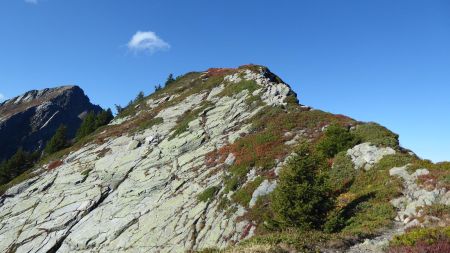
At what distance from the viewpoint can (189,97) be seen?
66438 mm

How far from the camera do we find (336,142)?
1359 inches

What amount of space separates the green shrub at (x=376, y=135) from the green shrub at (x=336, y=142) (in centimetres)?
103

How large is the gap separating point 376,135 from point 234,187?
13.3 meters

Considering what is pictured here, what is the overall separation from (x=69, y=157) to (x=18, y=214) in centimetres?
1410

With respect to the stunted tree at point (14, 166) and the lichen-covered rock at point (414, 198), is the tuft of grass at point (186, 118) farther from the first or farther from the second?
the stunted tree at point (14, 166)

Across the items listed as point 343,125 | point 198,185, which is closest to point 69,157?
point 198,185

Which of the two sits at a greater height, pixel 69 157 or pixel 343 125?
pixel 343 125

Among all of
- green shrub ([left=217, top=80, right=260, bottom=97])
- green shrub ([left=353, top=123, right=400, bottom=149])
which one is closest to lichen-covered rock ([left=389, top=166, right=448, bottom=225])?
green shrub ([left=353, top=123, right=400, bottom=149])

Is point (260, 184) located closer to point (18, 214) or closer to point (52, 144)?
point (18, 214)

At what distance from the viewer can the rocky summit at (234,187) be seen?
21672 millimetres

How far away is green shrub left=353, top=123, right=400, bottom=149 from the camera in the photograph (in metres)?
31.9

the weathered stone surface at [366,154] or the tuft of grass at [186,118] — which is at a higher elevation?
the tuft of grass at [186,118]

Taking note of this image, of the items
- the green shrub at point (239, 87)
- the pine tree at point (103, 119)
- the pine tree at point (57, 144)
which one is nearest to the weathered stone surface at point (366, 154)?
the green shrub at point (239, 87)

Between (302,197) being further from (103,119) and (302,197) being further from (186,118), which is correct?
(103,119)
